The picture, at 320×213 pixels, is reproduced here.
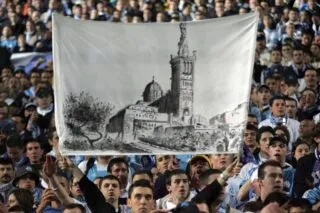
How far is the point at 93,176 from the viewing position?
12.9 m

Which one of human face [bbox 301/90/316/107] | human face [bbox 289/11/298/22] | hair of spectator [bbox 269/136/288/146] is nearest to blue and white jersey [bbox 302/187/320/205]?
hair of spectator [bbox 269/136/288/146]

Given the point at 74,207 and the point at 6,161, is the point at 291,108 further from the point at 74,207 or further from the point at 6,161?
the point at 74,207

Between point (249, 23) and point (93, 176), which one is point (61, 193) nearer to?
point (93, 176)

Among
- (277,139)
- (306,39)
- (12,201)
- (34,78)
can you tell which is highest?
(306,39)

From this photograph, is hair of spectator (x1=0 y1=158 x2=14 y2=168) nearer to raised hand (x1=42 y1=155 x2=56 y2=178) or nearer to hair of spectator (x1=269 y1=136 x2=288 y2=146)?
raised hand (x1=42 y1=155 x2=56 y2=178)

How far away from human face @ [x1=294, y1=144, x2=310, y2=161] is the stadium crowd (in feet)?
0.04

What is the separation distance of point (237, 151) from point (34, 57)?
11474 millimetres

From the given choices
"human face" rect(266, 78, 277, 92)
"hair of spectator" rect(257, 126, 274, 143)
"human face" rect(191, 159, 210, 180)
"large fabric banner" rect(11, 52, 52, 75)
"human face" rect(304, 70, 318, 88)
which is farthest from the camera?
"large fabric banner" rect(11, 52, 52, 75)

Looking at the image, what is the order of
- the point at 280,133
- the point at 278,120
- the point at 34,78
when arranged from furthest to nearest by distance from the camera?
the point at 34,78
the point at 278,120
the point at 280,133

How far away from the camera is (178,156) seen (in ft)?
45.3

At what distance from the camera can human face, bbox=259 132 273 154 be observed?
1290 cm

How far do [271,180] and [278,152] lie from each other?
157 centimetres

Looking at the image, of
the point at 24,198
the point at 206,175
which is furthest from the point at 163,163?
the point at 24,198

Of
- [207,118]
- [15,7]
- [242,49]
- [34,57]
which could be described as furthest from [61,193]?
[15,7]
